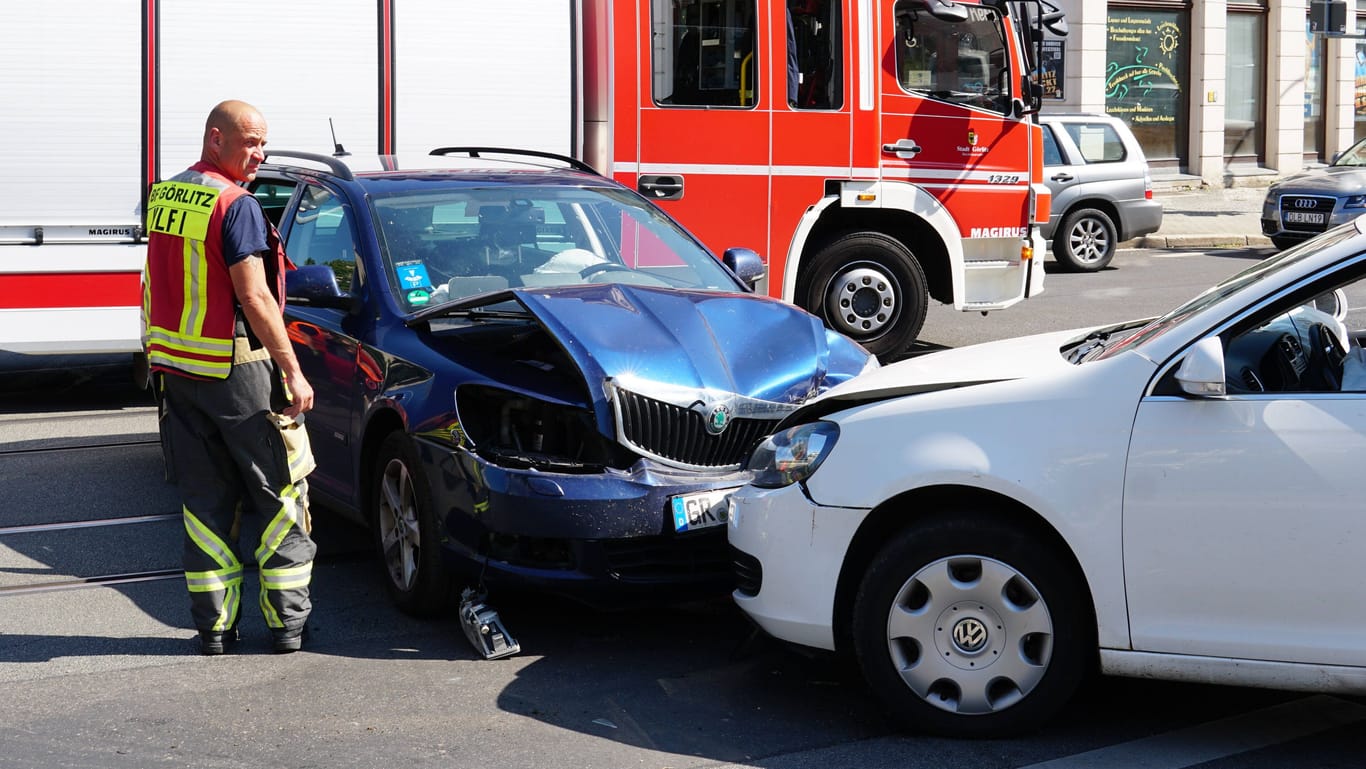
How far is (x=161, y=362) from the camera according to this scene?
17.1 feet

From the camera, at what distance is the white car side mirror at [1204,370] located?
3988mm

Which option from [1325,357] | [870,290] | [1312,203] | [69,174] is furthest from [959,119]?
[1312,203]

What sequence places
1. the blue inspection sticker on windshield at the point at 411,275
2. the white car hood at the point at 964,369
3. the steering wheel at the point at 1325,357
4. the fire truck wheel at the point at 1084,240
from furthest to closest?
1. the fire truck wheel at the point at 1084,240
2. the blue inspection sticker on windshield at the point at 411,275
3. the white car hood at the point at 964,369
4. the steering wheel at the point at 1325,357

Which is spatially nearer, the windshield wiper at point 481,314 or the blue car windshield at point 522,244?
the windshield wiper at point 481,314

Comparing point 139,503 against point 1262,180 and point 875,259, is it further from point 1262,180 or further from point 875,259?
point 1262,180

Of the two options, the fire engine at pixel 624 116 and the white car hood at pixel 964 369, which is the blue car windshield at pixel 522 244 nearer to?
the white car hood at pixel 964 369

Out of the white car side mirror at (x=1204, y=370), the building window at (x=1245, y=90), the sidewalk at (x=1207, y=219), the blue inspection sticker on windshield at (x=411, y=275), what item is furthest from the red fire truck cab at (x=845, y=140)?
the building window at (x=1245, y=90)

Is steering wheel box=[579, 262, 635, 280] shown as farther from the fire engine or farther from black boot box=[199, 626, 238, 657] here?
the fire engine

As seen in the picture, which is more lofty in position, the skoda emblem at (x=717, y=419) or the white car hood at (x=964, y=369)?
the white car hood at (x=964, y=369)

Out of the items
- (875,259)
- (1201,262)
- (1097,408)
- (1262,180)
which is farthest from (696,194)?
(1262,180)

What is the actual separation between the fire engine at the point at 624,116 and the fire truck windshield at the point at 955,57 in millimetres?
16

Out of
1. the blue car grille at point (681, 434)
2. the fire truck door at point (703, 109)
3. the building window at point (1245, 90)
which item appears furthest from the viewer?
the building window at point (1245, 90)

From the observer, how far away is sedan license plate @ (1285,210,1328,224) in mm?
17250

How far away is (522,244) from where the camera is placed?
6.36 metres
